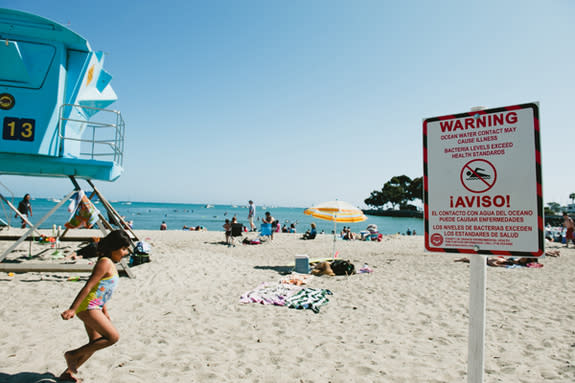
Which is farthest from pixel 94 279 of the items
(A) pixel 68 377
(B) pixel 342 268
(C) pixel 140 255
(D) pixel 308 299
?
(B) pixel 342 268

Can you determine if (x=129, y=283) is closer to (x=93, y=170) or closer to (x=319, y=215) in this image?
(x=93, y=170)

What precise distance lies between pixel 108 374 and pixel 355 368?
9.70 ft

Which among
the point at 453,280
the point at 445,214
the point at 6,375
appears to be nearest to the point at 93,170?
the point at 6,375

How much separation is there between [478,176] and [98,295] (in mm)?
3679

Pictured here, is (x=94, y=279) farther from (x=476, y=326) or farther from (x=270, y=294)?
(x=270, y=294)

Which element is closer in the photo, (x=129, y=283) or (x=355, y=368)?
(x=355, y=368)

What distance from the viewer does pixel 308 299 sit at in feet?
21.6

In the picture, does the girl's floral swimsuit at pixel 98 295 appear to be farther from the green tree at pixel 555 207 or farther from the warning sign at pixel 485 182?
the green tree at pixel 555 207

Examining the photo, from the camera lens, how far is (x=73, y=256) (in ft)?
33.8

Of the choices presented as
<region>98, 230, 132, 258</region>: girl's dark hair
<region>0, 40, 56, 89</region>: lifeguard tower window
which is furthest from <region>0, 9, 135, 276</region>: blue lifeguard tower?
<region>98, 230, 132, 258</region>: girl's dark hair

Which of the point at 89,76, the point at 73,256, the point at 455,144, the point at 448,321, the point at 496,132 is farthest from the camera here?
the point at 73,256

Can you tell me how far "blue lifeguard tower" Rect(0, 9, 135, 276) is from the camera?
7.10 m

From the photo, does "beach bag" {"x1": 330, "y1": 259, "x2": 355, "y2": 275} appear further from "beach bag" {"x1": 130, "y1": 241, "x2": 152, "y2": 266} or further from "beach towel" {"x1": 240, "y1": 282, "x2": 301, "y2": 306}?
"beach bag" {"x1": 130, "y1": 241, "x2": 152, "y2": 266}

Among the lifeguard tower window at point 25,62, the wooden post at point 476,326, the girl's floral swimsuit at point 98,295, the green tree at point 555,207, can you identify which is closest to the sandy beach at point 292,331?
the girl's floral swimsuit at point 98,295
